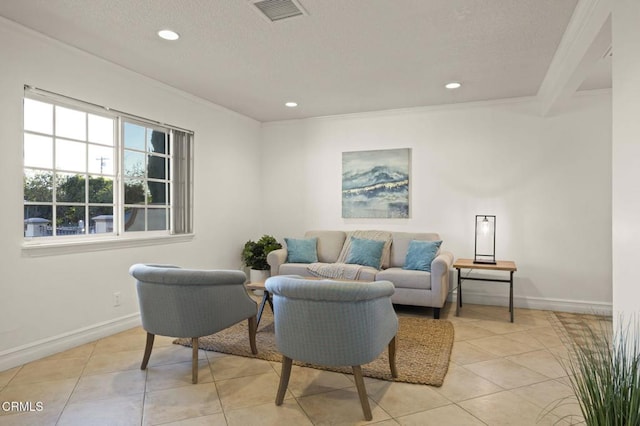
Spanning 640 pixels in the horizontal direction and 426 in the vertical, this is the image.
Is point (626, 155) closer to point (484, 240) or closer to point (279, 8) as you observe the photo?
point (279, 8)

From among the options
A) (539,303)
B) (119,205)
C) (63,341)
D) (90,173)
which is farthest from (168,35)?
(539,303)

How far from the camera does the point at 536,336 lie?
366 cm

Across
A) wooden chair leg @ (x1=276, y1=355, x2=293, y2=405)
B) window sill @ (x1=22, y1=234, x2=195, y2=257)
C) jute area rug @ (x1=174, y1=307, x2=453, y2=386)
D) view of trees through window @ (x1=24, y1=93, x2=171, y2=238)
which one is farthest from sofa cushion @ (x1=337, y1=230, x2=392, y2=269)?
wooden chair leg @ (x1=276, y1=355, x2=293, y2=405)

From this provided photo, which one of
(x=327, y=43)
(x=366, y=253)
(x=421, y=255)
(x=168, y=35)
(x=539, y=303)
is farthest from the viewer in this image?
(x=366, y=253)

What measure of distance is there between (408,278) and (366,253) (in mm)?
677

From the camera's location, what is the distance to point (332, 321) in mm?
2143

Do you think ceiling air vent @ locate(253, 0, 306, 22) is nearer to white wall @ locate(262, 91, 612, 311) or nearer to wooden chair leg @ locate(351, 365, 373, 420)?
wooden chair leg @ locate(351, 365, 373, 420)

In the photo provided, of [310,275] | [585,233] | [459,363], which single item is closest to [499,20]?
[459,363]

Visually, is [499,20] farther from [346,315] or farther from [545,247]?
[545,247]

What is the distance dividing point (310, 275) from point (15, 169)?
3.03 metres

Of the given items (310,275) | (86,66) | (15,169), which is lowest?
(310,275)

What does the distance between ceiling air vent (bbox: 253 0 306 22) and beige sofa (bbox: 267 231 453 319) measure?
271cm

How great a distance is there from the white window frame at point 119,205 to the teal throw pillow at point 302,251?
126 cm

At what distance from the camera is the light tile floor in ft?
7.24
